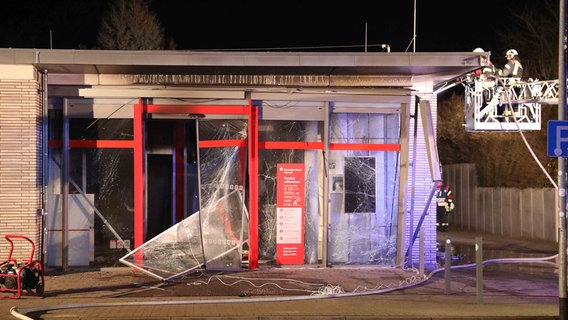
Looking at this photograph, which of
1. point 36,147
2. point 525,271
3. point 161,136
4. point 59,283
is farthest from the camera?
point 161,136

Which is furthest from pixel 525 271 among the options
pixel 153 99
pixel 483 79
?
pixel 153 99

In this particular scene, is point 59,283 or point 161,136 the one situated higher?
point 161,136

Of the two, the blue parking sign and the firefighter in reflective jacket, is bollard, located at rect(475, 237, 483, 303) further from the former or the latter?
the firefighter in reflective jacket

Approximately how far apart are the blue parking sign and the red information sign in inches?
241

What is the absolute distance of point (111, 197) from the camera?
15133 mm

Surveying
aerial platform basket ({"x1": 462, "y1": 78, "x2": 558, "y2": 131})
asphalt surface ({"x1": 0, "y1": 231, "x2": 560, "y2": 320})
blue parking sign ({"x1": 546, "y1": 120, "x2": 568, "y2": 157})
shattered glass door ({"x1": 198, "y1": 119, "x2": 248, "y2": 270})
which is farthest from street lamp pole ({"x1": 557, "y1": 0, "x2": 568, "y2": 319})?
shattered glass door ({"x1": 198, "y1": 119, "x2": 248, "y2": 270})

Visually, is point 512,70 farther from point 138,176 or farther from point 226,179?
point 138,176

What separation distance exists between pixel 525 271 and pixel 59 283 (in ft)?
31.2

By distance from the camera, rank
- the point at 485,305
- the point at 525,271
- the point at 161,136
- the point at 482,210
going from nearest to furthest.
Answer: the point at 485,305 → the point at 525,271 → the point at 161,136 → the point at 482,210

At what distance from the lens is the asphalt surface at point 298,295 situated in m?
10.6

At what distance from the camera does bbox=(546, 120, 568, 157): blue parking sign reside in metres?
10.2

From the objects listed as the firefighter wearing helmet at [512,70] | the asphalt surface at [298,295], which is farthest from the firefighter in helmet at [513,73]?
the asphalt surface at [298,295]

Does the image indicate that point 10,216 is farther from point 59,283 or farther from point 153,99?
point 153,99

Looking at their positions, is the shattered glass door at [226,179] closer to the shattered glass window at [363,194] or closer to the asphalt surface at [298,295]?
the asphalt surface at [298,295]
